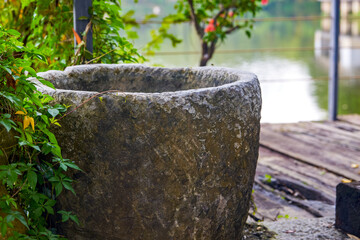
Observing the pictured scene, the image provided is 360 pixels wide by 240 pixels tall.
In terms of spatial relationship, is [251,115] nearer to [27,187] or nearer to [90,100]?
→ [90,100]

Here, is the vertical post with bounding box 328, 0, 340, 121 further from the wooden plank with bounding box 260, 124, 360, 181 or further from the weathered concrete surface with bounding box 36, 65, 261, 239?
the weathered concrete surface with bounding box 36, 65, 261, 239

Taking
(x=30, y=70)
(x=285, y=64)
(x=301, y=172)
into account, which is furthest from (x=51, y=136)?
(x=285, y=64)

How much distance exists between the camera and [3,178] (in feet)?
4.14

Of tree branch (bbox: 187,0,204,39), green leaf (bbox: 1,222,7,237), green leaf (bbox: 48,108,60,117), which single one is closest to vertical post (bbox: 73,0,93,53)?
green leaf (bbox: 48,108,60,117)

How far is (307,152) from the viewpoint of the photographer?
3.18 m

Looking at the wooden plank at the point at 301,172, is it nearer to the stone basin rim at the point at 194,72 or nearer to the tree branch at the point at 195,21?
the stone basin rim at the point at 194,72

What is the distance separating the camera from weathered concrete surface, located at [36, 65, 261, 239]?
1.39 m

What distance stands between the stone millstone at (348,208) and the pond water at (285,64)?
1989 mm

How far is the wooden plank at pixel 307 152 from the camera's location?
9.41 ft

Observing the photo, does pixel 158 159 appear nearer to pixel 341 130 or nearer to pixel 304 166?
pixel 304 166

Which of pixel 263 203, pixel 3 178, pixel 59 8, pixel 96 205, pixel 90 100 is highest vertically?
pixel 59 8

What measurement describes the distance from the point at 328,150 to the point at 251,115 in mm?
1813

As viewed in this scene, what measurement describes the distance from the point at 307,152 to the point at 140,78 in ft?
5.19

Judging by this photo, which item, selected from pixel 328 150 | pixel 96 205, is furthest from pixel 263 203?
pixel 96 205
